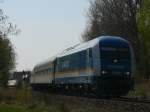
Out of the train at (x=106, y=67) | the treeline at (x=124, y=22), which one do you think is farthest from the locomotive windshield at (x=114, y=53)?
the treeline at (x=124, y=22)

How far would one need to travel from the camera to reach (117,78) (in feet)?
105

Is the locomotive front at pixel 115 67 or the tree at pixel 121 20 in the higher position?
the tree at pixel 121 20

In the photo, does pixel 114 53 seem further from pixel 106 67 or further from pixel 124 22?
pixel 124 22

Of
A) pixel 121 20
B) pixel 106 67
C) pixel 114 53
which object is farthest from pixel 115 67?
pixel 121 20

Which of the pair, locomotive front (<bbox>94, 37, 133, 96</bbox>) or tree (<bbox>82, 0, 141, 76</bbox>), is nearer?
locomotive front (<bbox>94, 37, 133, 96</bbox>)

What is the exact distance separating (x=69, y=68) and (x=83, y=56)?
4.10 metres

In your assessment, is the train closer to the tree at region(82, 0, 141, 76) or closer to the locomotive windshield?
the locomotive windshield

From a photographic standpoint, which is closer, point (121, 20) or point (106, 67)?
point (106, 67)

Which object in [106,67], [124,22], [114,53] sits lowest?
[106,67]

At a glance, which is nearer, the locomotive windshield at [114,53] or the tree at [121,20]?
the locomotive windshield at [114,53]

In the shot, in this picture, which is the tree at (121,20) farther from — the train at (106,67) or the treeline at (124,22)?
the train at (106,67)

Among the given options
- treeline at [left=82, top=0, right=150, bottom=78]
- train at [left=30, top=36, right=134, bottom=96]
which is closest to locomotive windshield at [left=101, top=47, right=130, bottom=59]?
train at [left=30, top=36, right=134, bottom=96]

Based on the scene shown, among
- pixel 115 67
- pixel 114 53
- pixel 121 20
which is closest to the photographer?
pixel 115 67

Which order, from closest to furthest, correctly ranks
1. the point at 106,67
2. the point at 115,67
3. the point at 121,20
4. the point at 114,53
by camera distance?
the point at 106,67, the point at 115,67, the point at 114,53, the point at 121,20
